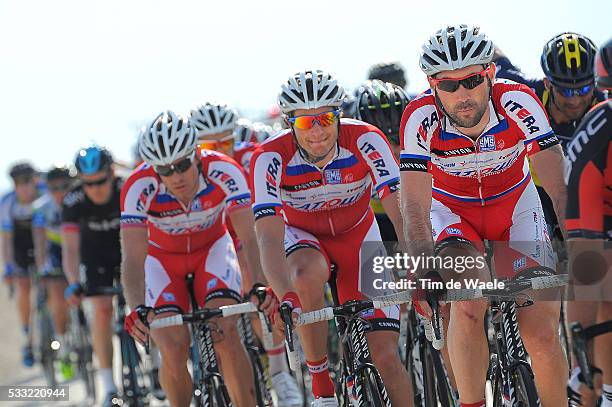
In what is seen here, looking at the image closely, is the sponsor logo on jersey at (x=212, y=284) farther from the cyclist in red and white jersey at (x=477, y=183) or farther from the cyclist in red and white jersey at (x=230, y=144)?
the cyclist in red and white jersey at (x=477, y=183)

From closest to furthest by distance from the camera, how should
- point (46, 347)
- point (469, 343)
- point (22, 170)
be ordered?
point (469, 343)
point (46, 347)
point (22, 170)

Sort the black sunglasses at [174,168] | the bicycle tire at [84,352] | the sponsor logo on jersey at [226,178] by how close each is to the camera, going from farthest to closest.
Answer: the bicycle tire at [84,352], the sponsor logo on jersey at [226,178], the black sunglasses at [174,168]

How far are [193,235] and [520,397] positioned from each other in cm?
341

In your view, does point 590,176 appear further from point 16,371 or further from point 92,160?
point 16,371

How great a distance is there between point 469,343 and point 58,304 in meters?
9.00

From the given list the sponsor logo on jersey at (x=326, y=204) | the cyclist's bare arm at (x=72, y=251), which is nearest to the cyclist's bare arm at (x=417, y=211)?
the sponsor logo on jersey at (x=326, y=204)

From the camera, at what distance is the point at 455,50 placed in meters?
5.88

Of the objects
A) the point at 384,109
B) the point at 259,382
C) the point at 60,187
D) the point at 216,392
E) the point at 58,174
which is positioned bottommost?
the point at 259,382

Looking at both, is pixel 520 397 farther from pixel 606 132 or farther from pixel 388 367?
pixel 606 132

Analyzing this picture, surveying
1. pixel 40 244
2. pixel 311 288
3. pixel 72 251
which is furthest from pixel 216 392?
pixel 40 244

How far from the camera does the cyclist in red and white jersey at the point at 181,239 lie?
7312 millimetres

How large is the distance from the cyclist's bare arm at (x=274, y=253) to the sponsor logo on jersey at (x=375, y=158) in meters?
0.70

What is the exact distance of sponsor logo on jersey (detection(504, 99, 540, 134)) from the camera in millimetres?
5926

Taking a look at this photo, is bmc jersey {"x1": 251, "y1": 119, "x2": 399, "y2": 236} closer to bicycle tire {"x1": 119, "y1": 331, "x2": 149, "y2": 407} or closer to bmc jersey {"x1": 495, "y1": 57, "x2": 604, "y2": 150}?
bmc jersey {"x1": 495, "y1": 57, "x2": 604, "y2": 150}
